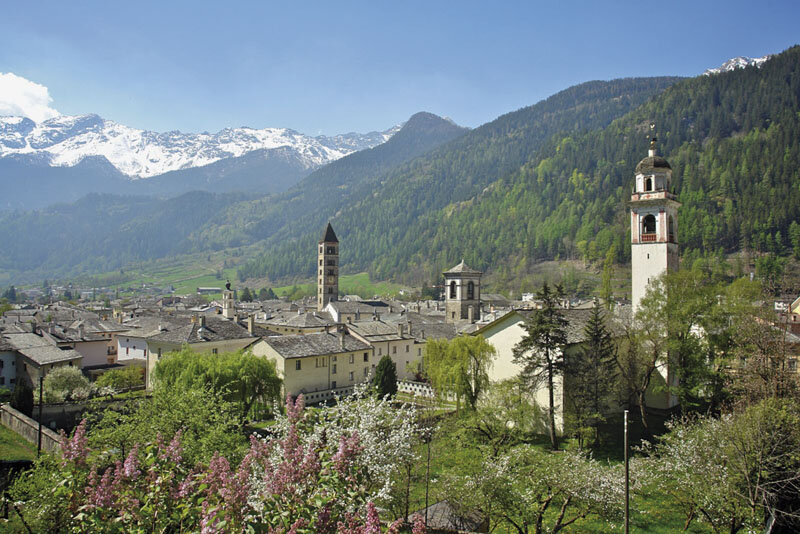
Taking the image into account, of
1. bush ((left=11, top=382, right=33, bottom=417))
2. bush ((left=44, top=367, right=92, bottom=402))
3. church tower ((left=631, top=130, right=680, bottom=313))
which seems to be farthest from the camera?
bush ((left=44, top=367, right=92, bottom=402))

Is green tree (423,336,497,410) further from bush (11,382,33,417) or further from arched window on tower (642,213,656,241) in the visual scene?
bush (11,382,33,417)

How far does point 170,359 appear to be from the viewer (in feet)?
135

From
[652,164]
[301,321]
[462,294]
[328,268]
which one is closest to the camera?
[652,164]

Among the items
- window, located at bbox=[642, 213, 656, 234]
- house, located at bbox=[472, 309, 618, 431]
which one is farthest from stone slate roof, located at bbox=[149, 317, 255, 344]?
window, located at bbox=[642, 213, 656, 234]

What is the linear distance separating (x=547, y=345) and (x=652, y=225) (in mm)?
19563

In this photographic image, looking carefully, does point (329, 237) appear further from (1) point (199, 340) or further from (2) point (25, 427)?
(2) point (25, 427)

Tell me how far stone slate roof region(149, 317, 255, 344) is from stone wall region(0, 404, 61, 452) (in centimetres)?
1781

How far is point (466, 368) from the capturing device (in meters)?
38.0

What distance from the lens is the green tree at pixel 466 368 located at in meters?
37.8

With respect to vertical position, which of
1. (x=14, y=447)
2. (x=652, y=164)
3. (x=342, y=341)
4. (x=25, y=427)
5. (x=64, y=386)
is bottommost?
(x=14, y=447)

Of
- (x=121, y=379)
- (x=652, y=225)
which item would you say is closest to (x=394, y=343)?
(x=121, y=379)

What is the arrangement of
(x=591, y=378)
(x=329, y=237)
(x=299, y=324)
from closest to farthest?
(x=591, y=378), (x=299, y=324), (x=329, y=237)

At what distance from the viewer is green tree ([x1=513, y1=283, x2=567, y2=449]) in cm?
3344

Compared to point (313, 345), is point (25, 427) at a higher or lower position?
lower
